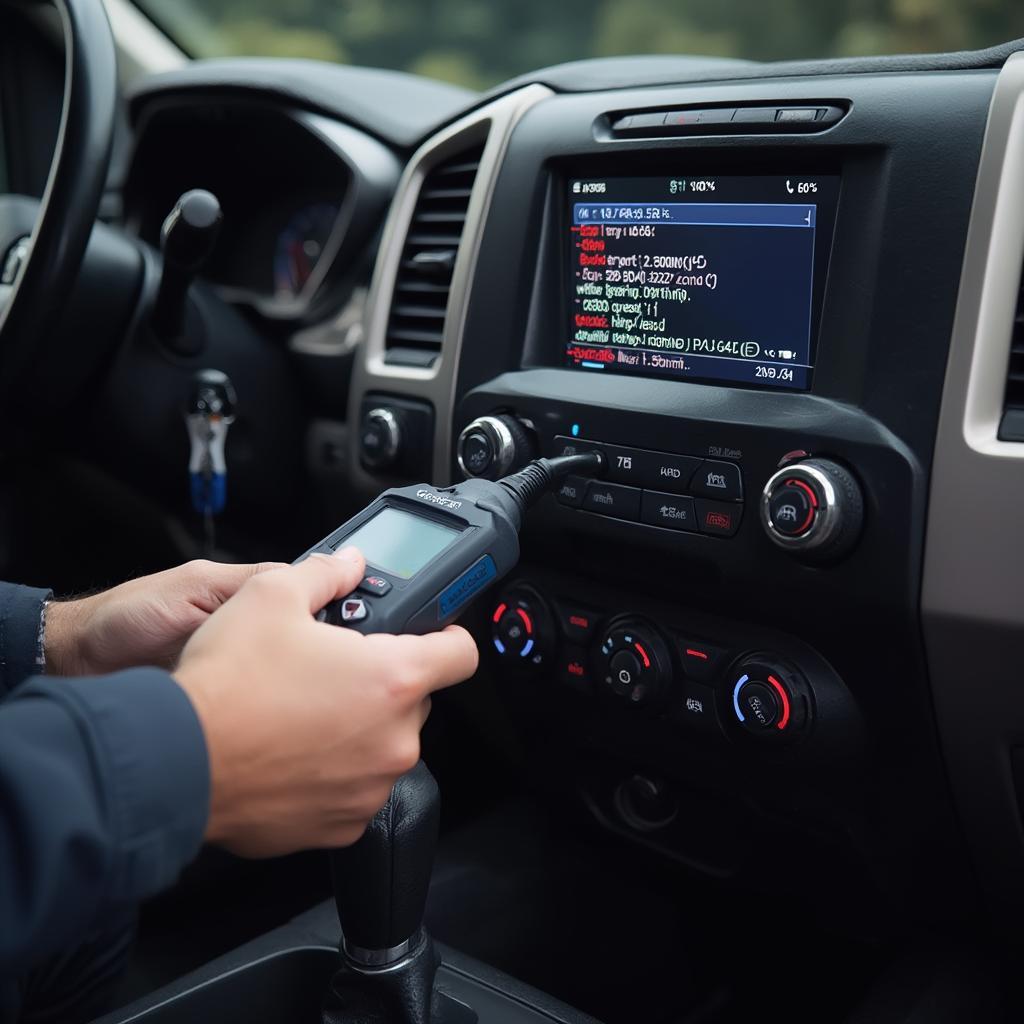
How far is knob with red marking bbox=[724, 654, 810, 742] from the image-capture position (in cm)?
100

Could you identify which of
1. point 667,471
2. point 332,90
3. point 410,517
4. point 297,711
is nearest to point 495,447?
point 667,471

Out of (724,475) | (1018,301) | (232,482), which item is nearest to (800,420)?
(724,475)

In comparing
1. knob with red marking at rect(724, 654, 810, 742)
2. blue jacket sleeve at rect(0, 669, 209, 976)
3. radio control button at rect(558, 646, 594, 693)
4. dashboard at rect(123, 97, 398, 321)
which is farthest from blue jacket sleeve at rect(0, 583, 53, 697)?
dashboard at rect(123, 97, 398, 321)

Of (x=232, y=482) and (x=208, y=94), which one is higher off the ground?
(x=208, y=94)

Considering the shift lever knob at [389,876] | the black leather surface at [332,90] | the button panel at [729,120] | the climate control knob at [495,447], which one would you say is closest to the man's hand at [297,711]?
the shift lever knob at [389,876]

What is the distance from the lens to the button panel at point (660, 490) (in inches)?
39.6

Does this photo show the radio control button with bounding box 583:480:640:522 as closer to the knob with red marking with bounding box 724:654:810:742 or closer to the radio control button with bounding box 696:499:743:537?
the radio control button with bounding box 696:499:743:537

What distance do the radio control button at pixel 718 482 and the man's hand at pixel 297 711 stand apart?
0.37 meters

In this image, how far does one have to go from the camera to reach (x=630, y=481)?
3.52 feet

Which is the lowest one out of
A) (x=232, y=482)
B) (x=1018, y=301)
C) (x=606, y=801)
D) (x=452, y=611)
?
(x=606, y=801)

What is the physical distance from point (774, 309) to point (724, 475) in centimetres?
15

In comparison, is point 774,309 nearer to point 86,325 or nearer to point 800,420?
point 800,420

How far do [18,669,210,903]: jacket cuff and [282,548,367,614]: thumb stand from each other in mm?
111

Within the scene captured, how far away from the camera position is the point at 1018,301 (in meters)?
0.87
